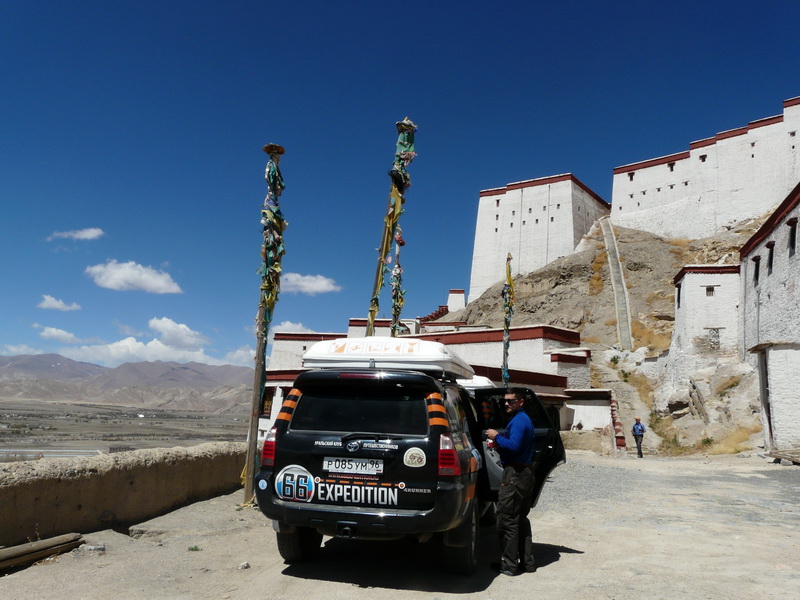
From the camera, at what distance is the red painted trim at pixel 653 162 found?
191 feet

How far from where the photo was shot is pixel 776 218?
75.2 ft

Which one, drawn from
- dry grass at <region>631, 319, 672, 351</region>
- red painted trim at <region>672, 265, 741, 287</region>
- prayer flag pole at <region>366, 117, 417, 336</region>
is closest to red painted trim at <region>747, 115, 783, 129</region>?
dry grass at <region>631, 319, 672, 351</region>

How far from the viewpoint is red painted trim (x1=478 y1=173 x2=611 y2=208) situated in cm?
6222

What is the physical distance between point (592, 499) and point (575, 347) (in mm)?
20873

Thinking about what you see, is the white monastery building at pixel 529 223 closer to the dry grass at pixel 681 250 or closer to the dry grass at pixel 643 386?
the dry grass at pixel 681 250

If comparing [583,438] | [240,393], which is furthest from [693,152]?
[240,393]

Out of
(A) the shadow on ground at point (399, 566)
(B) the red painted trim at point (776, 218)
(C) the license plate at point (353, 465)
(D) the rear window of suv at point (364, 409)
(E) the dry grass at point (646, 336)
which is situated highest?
(B) the red painted trim at point (776, 218)

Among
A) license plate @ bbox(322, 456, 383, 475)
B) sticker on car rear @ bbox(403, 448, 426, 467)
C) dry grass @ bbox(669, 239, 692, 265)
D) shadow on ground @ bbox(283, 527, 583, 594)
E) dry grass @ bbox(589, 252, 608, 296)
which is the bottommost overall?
shadow on ground @ bbox(283, 527, 583, 594)

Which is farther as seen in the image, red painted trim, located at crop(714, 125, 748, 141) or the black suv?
red painted trim, located at crop(714, 125, 748, 141)

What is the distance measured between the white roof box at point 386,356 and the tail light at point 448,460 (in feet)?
2.97

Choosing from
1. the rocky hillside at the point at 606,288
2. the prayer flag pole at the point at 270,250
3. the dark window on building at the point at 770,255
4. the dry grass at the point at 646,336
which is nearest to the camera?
the prayer flag pole at the point at 270,250

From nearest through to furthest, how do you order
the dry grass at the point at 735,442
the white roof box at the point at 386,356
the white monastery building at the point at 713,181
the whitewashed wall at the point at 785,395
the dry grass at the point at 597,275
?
the white roof box at the point at 386,356 < the whitewashed wall at the point at 785,395 < the dry grass at the point at 735,442 < the white monastery building at the point at 713,181 < the dry grass at the point at 597,275

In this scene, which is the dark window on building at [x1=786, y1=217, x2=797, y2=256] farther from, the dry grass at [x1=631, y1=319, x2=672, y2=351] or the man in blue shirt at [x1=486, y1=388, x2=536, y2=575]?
the man in blue shirt at [x1=486, y1=388, x2=536, y2=575]

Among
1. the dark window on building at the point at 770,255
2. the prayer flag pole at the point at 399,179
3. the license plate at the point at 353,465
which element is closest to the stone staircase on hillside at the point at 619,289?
the dark window on building at the point at 770,255
